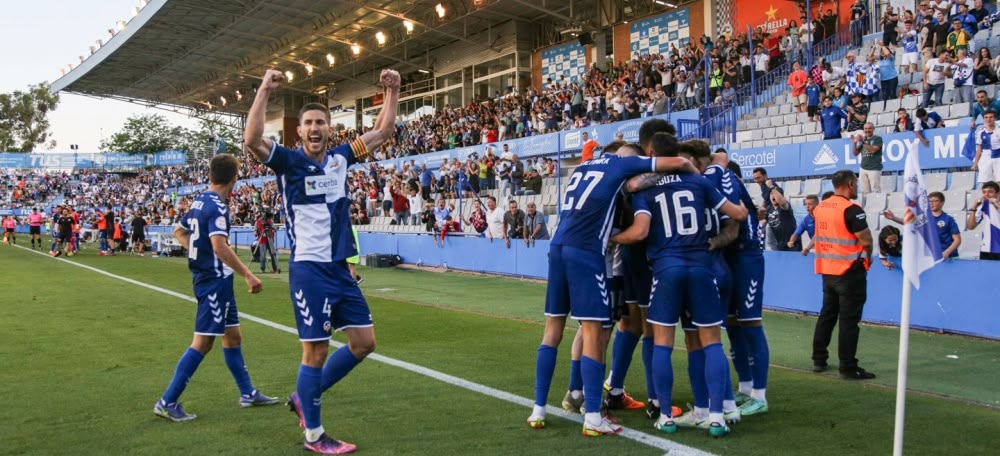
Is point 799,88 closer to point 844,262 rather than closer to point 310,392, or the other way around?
point 844,262

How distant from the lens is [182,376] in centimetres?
579

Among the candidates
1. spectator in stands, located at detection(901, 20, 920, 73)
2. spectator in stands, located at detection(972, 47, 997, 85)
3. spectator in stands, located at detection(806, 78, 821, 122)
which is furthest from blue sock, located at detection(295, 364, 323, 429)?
spectator in stands, located at detection(901, 20, 920, 73)

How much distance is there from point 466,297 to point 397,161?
18445 millimetres

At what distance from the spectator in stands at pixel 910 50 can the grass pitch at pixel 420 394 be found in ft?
28.6

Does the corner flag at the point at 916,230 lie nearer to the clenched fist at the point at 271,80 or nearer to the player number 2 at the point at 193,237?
the clenched fist at the point at 271,80

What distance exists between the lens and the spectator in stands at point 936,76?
49.3 feet

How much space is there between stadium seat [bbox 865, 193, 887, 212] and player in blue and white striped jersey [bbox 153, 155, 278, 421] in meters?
11.5

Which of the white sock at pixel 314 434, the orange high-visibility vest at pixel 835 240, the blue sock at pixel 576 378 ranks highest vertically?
the orange high-visibility vest at pixel 835 240

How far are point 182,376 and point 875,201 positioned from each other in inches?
475

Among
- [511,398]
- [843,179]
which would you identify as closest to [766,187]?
[843,179]

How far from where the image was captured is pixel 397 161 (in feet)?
107

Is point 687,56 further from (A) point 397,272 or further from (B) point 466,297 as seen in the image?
(B) point 466,297

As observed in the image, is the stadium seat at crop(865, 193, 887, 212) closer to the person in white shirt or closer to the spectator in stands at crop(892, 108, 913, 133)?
the spectator in stands at crop(892, 108, 913, 133)

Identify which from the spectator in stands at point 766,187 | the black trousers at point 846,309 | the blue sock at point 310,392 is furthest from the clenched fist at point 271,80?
the spectator in stands at point 766,187
